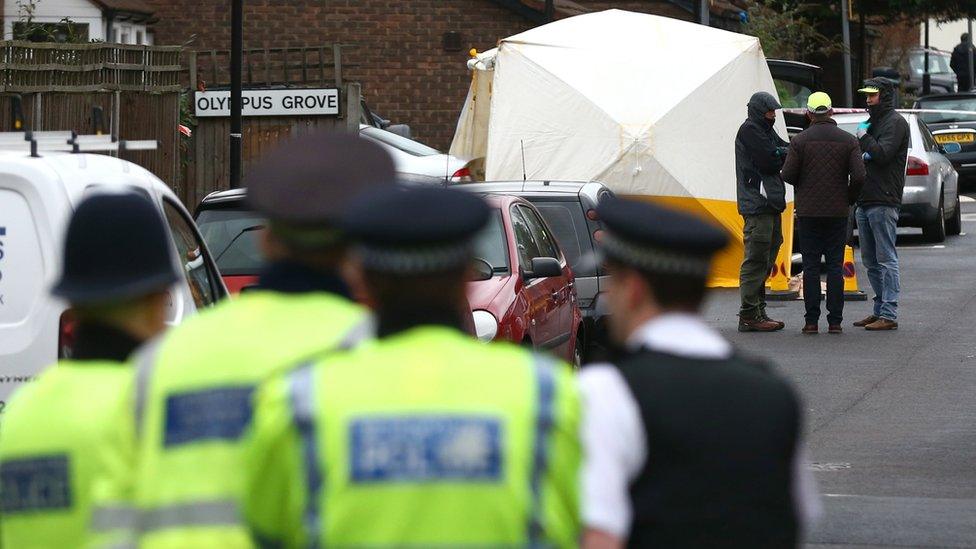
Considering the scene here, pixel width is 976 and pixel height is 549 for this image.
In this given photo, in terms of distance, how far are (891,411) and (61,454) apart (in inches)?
340

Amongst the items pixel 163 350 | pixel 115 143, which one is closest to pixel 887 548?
pixel 115 143

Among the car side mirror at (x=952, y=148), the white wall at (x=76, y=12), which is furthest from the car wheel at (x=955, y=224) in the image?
the white wall at (x=76, y=12)

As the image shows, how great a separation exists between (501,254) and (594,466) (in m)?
8.60

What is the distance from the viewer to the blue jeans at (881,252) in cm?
1498

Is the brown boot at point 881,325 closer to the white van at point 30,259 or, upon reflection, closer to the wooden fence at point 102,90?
the wooden fence at point 102,90

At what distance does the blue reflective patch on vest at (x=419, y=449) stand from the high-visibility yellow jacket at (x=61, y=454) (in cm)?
60

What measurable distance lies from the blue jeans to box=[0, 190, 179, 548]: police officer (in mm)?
12191

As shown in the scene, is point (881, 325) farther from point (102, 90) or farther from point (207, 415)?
point (207, 415)

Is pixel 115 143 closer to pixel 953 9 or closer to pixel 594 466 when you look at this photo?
pixel 594 466

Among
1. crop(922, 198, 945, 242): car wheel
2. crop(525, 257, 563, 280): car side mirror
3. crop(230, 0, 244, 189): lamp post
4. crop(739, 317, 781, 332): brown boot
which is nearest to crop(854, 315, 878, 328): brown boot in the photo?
crop(739, 317, 781, 332): brown boot

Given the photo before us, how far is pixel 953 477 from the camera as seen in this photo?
356 inches

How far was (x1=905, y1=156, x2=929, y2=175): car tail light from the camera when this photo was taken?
22.4 m

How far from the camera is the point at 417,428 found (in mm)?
2758

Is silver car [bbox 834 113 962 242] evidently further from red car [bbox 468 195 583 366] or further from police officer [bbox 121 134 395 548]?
police officer [bbox 121 134 395 548]
